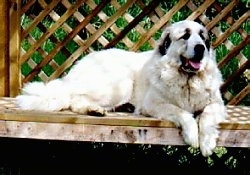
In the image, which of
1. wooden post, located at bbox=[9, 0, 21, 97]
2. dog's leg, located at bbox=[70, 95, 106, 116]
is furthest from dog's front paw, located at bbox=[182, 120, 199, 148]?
wooden post, located at bbox=[9, 0, 21, 97]

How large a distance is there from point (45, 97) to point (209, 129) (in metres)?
1.02

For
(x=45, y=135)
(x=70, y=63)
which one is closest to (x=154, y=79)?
(x=45, y=135)

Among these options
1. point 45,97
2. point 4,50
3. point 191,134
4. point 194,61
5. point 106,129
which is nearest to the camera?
point 191,134

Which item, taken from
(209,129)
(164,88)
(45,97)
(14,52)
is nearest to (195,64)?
(164,88)

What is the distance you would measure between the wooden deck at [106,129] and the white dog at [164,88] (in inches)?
3.1

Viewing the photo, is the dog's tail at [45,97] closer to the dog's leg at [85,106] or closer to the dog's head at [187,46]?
the dog's leg at [85,106]

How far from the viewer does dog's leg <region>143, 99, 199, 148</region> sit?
12.2 ft

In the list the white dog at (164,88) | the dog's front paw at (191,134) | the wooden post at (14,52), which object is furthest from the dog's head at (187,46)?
the wooden post at (14,52)

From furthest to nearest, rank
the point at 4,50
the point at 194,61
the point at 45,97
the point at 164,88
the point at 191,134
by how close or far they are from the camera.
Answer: the point at 4,50 < the point at 45,97 < the point at 164,88 < the point at 194,61 < the point at 191,134

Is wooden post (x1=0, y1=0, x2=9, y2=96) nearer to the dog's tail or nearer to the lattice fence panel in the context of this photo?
the lattice fence panel

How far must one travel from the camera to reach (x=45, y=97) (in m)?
4.15

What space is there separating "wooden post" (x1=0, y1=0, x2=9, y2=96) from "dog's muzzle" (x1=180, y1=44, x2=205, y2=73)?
1.46m

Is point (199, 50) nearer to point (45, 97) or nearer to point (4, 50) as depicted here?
point (45, 97)

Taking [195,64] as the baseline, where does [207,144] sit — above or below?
below
